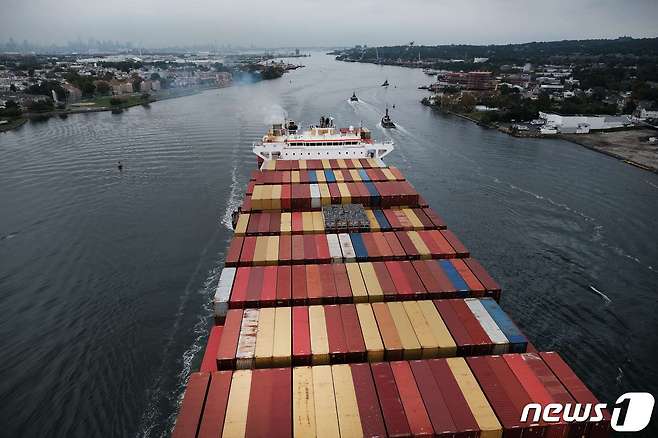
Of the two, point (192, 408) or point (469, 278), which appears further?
point (469, 278)

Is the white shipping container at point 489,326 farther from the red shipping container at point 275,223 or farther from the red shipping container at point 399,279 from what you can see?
the red shipping container at point 275,223

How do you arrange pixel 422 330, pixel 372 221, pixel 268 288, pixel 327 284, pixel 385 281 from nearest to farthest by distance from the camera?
pixel 422 330
pixel 268 288
pixel 327 284
pixel 385 281
pixel 372 221

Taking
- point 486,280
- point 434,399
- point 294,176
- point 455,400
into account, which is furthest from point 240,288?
point 294,176

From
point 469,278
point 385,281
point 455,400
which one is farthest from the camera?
point 469,278

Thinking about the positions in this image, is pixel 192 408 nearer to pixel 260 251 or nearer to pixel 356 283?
pixel 356 283

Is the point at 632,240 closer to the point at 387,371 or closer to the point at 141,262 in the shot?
the point at 387,371

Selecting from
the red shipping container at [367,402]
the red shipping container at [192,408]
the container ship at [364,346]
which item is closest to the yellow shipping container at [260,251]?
the container ship at [364,346]

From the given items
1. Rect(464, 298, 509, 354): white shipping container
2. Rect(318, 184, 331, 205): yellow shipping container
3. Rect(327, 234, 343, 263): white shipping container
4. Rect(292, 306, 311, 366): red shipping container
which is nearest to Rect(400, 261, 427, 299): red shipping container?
Rect(464, 298, 509, 354): white shipping container

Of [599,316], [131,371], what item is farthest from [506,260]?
[131,371]
